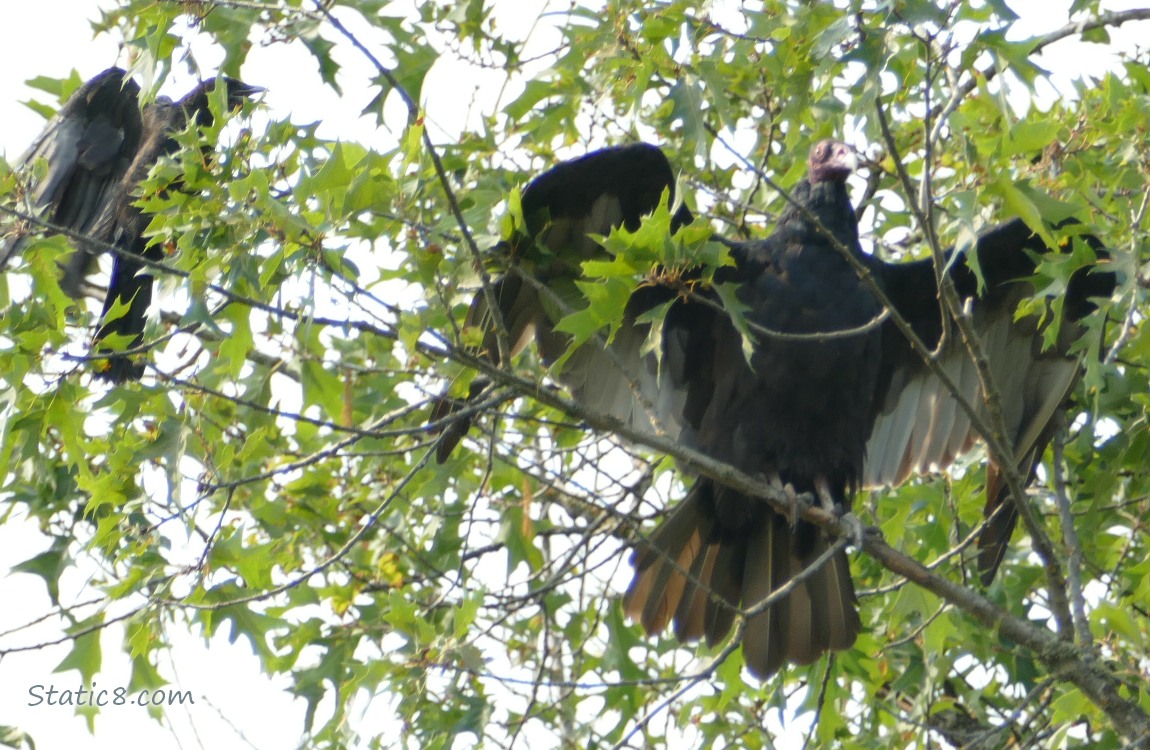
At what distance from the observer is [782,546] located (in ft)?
12.5

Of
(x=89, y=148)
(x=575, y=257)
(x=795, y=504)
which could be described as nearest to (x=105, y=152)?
(x=89, y=148)

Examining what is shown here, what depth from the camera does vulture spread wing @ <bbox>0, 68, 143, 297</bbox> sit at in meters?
4.35

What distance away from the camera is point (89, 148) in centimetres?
449

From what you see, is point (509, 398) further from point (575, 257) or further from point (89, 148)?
point (89, 148)

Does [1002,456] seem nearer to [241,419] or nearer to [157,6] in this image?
[157,6]

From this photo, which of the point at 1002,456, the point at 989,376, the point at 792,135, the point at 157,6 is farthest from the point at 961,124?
the point at 157,6

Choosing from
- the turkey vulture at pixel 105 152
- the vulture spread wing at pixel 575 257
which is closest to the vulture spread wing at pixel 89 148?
the turkey vulture at pixel 105 152

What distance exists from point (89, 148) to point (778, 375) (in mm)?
2609

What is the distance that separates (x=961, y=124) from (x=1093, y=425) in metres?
1.16

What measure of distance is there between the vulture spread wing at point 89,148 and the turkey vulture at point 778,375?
171 cm

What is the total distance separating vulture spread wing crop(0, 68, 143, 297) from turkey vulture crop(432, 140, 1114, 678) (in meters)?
1.71

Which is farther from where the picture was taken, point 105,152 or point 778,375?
point 105,152

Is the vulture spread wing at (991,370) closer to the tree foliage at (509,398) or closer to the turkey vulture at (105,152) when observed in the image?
the tree foliage at (509,398)

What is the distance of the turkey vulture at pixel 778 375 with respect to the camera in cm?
354
